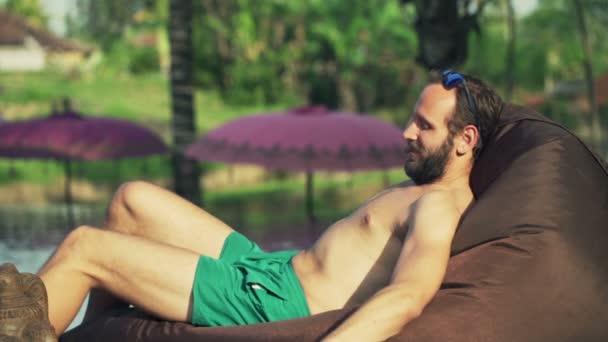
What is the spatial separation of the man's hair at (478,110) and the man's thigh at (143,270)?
1.06 meters

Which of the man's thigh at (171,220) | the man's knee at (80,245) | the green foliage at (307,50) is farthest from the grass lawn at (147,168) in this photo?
the man's knee at (80,245)

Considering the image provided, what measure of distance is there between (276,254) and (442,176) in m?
0.73

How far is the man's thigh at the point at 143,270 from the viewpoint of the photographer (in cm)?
395

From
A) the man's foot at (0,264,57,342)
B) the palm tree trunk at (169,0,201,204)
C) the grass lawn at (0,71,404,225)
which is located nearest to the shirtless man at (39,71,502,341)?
the man's foot at (0,264,57,342)

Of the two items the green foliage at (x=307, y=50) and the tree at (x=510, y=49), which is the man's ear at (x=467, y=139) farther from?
the green foliage at (x=307, y=50)

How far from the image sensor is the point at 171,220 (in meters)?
4.28

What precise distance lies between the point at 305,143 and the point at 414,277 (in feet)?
29.1

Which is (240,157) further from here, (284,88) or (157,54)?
(157,54)

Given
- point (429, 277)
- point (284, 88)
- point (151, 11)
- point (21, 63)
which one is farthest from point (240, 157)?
point (21, 63)

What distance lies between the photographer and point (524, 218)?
388 centimetres

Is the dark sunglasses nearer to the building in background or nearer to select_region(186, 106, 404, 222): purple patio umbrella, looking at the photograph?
select_region(186, 106, 404, 222): purple patio umbrella

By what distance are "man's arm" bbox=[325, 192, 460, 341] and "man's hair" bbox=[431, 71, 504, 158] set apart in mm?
290

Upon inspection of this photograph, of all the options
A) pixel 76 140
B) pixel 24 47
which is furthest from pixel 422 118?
pixel 24 47

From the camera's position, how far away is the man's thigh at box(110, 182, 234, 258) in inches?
167
